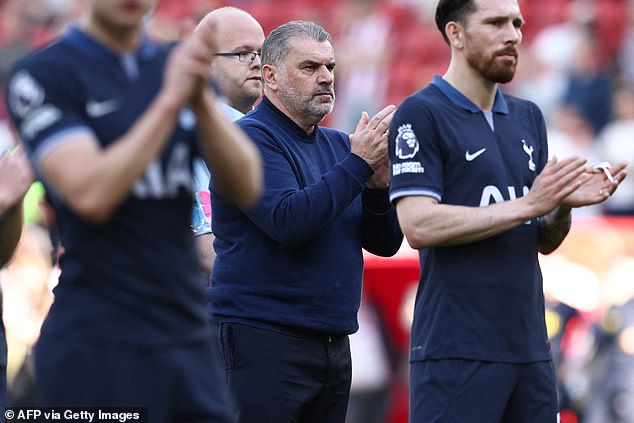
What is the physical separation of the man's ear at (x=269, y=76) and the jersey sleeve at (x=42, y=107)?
1.92m

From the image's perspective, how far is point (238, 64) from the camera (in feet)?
17.5

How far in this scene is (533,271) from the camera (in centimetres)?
446

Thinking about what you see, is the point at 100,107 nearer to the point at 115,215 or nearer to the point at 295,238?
the point at 115,215

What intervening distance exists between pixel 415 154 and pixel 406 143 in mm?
63

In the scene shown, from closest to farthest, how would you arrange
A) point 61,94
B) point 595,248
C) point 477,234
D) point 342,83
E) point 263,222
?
point 61,94
point 477,234
point 263,222
point 595,248
point 342,83

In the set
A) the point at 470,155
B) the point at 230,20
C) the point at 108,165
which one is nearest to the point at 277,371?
the point at 470,155

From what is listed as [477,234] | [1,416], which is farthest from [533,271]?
[1,416]

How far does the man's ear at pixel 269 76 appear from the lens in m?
5.01

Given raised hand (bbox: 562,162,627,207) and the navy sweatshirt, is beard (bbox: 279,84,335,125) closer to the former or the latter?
the navy sweatshirt

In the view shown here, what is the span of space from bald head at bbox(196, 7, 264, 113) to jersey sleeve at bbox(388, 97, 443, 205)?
1085mm

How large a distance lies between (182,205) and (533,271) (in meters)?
1.65

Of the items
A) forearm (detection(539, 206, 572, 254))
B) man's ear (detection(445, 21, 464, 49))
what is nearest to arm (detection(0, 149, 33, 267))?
man's ear (detection(445, 21, 464, 49))

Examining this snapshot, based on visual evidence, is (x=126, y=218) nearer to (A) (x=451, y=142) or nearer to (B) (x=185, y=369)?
(B) (x=185, y=369)

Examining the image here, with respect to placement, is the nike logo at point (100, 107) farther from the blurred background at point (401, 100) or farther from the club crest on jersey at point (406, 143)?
the blurred background at point (401, 100)
